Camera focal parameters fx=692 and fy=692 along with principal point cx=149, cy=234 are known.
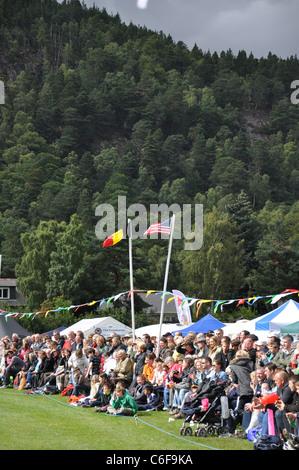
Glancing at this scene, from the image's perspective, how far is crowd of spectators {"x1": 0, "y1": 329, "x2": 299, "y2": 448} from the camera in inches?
406

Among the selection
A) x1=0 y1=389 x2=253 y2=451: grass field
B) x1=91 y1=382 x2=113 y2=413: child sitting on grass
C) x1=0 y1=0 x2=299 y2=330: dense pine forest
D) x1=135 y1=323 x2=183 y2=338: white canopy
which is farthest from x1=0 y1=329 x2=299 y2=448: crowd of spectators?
x1=0 y1=0 x2=299 y2=330: dense pine forest

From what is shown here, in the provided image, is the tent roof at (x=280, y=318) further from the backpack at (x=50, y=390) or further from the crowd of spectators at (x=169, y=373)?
the backpack at (x=50, y=390)

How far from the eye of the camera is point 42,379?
62.4ft

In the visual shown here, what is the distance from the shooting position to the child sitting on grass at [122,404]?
528 inches

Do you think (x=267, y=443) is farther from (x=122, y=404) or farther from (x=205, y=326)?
(x=205, y=326)

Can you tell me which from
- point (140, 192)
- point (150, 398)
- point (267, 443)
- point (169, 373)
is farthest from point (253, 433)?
point (140, 192)

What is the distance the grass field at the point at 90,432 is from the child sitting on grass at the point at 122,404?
21 centimetres

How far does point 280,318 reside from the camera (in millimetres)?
25109

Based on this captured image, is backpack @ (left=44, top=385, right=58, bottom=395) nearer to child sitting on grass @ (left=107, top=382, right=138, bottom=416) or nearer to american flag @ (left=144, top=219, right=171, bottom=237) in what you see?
child sitting on grass @ (left=107, top=382, right=138, bottom=416)

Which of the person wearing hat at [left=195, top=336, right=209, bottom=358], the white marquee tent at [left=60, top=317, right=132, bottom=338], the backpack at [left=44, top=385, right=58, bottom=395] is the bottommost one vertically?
the backpack at [left=44, top=385, right=58, bottom=395]

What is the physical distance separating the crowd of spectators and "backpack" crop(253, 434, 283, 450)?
0.17 m

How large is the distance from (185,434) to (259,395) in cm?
132
